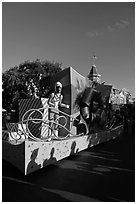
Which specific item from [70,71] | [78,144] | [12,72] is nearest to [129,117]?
[70,71]

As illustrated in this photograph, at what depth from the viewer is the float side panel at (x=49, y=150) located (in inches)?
153

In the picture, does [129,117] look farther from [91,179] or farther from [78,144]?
[91,179]

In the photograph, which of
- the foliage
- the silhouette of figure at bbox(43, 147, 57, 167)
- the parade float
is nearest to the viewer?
the silhouette of figure at bbox(43, 147, 57, 167)

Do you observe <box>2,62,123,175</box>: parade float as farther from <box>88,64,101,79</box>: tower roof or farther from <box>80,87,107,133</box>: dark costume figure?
<box>88,64,101,79</box>: tower roof

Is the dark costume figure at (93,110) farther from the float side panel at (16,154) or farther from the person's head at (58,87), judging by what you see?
the float side panel at (16,154)

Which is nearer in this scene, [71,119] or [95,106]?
[71,119]

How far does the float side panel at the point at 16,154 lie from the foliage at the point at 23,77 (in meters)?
15.6

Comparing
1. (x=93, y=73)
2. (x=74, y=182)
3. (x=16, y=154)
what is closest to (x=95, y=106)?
(x=16, y=154)

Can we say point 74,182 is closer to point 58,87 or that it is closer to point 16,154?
point 16,154

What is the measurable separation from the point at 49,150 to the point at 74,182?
1.20 meters

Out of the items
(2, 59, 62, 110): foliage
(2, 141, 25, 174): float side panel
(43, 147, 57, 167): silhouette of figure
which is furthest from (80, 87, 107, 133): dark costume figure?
(2, 59, 62, 110): foliage

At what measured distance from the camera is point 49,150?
448 cm

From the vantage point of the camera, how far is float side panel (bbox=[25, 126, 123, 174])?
3.89 meters

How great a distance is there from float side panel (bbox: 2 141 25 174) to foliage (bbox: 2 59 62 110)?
1555 centimetres
